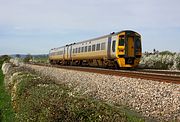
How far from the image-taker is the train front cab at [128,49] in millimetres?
26359

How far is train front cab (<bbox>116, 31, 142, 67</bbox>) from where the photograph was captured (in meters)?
26.4

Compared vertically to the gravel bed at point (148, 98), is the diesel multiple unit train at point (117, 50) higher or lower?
higher

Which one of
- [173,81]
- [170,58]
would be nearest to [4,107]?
[173,81]

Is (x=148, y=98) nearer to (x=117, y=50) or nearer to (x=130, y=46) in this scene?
(x=117, y=50)

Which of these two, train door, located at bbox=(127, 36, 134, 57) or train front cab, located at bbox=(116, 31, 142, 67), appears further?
train door, located at bbox=(127, 36, 134, 57)

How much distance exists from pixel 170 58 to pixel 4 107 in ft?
73.4

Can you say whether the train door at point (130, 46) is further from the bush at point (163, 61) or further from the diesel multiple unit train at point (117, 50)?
the bush at point (163, 61)

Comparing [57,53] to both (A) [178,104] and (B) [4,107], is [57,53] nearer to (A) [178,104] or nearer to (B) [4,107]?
(B) [4,107]

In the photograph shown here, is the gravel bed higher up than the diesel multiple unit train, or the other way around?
the diesel multiple unit train

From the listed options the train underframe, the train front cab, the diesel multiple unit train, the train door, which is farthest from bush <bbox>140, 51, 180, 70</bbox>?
the train door

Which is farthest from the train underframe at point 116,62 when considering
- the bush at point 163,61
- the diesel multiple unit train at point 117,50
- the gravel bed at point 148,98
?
the gravel bed at point 148,98

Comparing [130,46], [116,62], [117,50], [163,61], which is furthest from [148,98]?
[163,61]

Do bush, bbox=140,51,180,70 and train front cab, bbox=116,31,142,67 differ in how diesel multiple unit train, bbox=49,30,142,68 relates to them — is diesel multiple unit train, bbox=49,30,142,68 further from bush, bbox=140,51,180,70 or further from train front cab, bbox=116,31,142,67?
bush, bbox=140,51,180,70

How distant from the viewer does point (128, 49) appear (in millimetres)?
27031
